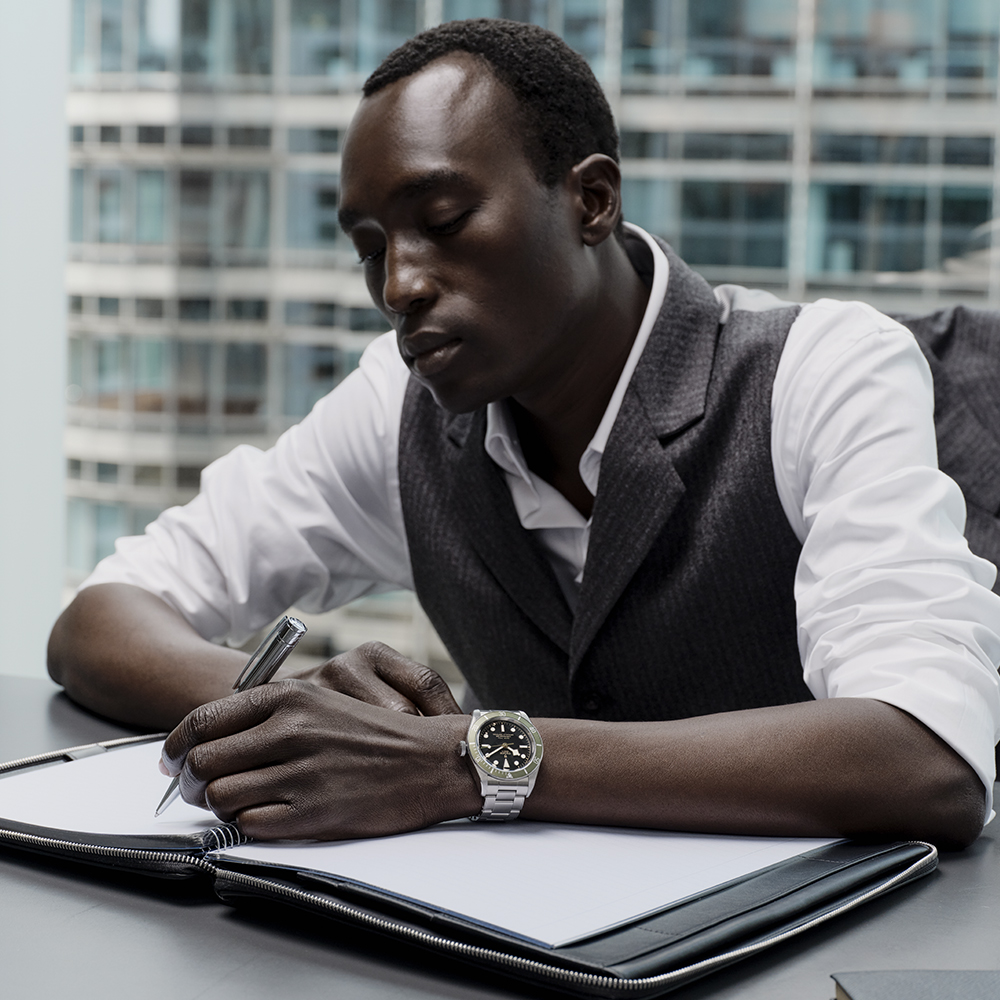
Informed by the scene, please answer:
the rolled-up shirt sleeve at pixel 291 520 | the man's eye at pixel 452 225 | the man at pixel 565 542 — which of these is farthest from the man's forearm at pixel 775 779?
the rolled-up shirt sleeve at pixel 291 520

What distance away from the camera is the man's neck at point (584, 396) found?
1.21 metres

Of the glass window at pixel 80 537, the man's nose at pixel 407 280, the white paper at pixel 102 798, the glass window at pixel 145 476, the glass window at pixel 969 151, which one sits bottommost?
the glass window at pixel 80 537

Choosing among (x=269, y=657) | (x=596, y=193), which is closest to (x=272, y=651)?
(x=269, y=657)

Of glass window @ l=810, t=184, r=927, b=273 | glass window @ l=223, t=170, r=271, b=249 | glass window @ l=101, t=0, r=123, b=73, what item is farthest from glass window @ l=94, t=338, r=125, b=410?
glass window @ l=810, t=184, r=927, b=273

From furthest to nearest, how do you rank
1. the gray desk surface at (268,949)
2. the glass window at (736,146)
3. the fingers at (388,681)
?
the glass window at (736,146) < the fingers at (388,681) < the gray desk surface at (268,949)

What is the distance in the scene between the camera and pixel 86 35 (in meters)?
2.83

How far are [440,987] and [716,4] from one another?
235 centimetres

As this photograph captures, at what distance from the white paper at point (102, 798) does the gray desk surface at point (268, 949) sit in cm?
4

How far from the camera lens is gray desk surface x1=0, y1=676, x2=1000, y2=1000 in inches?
21.0

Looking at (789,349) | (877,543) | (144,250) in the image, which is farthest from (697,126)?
(877,543)

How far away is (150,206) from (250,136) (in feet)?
0.98

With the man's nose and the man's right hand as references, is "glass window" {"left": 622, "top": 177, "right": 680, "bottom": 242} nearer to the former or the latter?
the man's nose

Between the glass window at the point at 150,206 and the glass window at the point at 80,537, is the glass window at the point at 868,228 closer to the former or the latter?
the glass window at the point at 150,206

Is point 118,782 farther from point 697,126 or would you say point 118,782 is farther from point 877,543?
point 697,126
